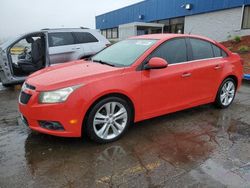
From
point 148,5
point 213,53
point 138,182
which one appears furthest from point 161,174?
point 148,5

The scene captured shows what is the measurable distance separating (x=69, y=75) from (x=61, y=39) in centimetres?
448

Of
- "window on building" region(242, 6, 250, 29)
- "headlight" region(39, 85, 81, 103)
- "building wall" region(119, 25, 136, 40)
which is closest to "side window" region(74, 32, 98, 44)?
"headlight" region(39, 85, 81, 103)

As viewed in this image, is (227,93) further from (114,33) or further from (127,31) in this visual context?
(114,33)

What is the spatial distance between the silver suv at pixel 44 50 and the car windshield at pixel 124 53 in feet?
10.1

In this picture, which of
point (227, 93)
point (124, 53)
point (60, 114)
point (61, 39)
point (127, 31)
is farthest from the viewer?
point (127, 31)

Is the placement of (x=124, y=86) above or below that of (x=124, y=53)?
below

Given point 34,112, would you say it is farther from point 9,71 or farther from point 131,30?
point 131,30

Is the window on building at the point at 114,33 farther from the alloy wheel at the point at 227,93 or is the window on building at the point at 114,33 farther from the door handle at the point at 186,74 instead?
the door handle at the point at 186,74

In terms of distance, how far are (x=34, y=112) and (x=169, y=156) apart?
76.4 inches

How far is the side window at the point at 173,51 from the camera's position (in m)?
4.19

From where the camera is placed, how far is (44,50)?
7.49m

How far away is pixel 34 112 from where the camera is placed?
3361 mm

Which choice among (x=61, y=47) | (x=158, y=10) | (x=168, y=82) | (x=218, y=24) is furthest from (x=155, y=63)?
(x=158, y=10)

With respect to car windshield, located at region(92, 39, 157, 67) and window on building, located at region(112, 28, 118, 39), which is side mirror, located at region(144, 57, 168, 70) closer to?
car windshield, located at region(92, 39, 157, 67)
